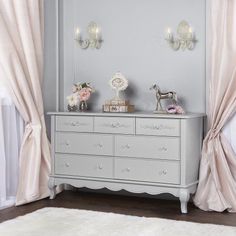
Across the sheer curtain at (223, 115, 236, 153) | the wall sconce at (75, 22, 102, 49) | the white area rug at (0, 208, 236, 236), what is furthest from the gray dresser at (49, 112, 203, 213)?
the wall sconce at (75, 22, 102, 49)

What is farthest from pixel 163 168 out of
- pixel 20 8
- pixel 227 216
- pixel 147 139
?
pixel 20 8

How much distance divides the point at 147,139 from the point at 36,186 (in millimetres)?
1118

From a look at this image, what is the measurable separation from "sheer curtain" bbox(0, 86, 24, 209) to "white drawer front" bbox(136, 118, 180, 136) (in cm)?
111

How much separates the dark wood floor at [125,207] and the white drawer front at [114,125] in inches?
25.5

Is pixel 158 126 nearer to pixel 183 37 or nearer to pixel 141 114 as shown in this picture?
pixel 141 114

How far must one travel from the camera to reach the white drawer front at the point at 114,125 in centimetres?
427

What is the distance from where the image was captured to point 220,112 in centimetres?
427

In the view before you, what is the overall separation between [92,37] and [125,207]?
1.67 metres

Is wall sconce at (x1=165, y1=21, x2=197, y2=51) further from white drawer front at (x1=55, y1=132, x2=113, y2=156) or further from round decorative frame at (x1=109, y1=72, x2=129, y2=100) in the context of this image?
white drawer front at (x1=55, y1=132, x2=113, y2=156)

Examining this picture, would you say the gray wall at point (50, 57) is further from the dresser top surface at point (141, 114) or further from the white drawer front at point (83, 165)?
the white drawer front at point (83, 165)

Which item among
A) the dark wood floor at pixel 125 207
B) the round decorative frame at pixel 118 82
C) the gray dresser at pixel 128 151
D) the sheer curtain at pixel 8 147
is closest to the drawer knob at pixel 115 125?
the gray dresser at pixel 128 151

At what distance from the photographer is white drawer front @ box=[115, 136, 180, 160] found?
13.5 feet

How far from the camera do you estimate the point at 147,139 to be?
4203 millimetres

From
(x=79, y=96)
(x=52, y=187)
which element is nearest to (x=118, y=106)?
(x=79, y=96)
